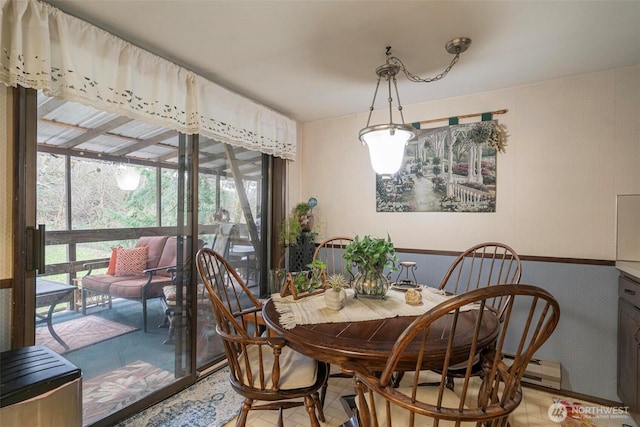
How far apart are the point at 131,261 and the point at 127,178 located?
569 mm

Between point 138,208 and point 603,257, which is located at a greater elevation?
point 138,208

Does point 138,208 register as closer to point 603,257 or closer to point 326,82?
point 326,82

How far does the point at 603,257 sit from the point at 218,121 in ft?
10.5

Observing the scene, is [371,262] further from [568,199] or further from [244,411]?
[568,199]

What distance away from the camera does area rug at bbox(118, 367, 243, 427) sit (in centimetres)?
189

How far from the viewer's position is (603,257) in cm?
231

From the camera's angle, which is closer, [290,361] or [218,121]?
[290,361]

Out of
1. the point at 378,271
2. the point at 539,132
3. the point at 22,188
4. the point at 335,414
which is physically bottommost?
the point at 335,414

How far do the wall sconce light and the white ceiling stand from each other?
0.82 metres

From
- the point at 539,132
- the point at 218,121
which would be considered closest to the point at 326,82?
the point at 218,121

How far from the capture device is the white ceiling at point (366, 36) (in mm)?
1626

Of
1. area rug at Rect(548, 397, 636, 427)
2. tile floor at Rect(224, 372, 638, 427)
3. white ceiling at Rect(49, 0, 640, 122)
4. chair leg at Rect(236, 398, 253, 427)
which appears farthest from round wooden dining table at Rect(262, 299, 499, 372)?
white ceiling at Rect(49, 0, 640, 122)

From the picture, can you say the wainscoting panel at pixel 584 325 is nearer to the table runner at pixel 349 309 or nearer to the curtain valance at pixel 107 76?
the table runner at pixel 349 309

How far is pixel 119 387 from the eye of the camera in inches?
78.4
